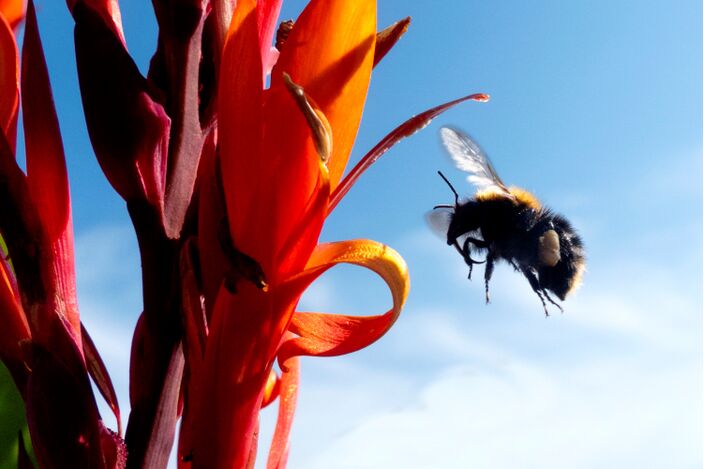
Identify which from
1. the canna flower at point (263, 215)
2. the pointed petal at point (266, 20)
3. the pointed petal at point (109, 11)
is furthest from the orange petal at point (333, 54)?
the pointed petal at point (109, 11)

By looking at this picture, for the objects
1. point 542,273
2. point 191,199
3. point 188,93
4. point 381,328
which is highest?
point 542,273

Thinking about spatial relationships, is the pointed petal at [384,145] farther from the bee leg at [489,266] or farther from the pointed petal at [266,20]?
the bee leg at [489,266]

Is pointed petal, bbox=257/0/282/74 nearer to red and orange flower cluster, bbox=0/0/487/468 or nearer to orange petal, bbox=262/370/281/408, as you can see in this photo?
red and orange flower cluster, bbox=0/0/487/468

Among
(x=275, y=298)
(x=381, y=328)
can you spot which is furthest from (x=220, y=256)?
(x=381, y=328)

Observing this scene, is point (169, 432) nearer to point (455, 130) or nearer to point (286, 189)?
point (286, 189)

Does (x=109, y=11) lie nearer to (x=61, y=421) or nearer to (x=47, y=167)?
(x=47, y=167)

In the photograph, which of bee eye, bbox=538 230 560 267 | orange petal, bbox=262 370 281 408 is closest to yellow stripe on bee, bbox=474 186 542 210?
bee eye, bbox=538 230 560 267

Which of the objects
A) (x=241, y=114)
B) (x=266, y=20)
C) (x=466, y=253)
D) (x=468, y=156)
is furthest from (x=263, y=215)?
(x=466, y=253)
